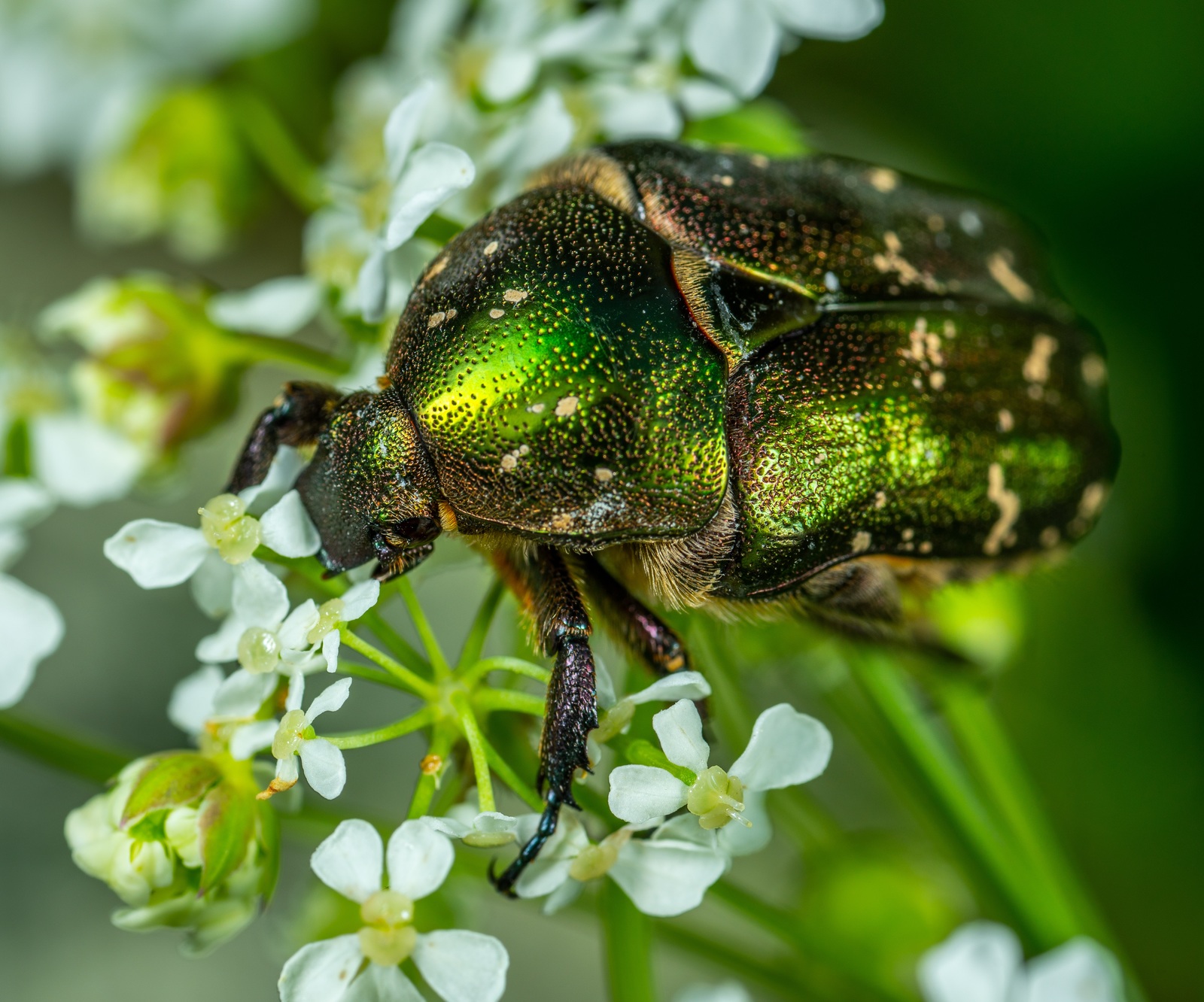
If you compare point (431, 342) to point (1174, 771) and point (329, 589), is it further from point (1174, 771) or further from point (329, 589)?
point (1174, 771)

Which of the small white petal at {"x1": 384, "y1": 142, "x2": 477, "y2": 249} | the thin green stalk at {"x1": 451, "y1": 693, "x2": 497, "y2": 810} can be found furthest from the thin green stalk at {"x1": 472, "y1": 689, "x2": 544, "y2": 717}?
the small white petal at {"x1": 384, "y1": 142, "x2": 477, "y2": 249}

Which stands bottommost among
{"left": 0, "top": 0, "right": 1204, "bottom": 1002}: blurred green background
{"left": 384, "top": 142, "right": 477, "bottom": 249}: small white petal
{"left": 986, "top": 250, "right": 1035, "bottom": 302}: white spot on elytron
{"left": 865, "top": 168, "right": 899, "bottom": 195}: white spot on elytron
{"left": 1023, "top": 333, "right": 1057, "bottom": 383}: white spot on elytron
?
{"left": 0, "top": 0, "right": 1204, "bottom": 1002}: blurred green background

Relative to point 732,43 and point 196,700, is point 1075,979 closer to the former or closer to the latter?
point 196,700

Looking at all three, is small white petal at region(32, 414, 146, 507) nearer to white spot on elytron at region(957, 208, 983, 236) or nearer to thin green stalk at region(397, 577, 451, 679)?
thin green stalk at region(397, 577, 451, 679)

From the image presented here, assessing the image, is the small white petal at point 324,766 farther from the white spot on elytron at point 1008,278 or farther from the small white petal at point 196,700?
the white spot on elytron at point 1008,278

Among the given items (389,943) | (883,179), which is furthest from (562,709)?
(883,179)

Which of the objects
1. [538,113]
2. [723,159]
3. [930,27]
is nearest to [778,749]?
[723,159]
